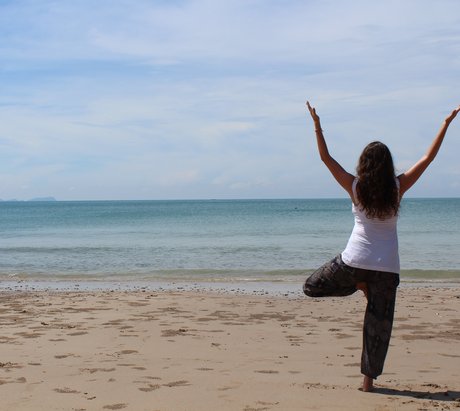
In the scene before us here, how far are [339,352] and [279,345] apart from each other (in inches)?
29.0

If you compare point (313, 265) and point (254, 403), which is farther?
point (313, 265)

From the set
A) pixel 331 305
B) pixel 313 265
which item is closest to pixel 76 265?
pixel 313 265

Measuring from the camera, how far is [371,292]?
5086mm

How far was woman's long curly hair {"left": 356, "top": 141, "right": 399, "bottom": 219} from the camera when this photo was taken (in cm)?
487

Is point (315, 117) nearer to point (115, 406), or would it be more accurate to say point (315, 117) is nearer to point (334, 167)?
point (334, 167)

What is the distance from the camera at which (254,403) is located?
5.09 metres

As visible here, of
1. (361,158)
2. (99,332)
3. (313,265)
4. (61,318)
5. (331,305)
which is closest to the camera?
(361,158)

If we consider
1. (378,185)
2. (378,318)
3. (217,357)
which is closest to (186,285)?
(217,357)

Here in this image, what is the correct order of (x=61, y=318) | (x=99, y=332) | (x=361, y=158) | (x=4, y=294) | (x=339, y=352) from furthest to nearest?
1. (x=4, y=294)
2. (x=61, y=318)
3. (x=99, y=332)
4. (x=339, y=352)
5. (x=361, y=158)

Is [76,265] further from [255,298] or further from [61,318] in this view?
[61,318]

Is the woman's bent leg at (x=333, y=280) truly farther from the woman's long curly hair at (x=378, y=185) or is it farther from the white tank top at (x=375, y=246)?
the woman's long curly hair at (x=378, y=185)

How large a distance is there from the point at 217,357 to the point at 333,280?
89.4 inches

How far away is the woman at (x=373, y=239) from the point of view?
4.90 meters

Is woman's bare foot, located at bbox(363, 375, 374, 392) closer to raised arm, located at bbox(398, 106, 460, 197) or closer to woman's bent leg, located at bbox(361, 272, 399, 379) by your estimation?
woman's bent leg, located at bbox(361, 272, 399, 379)
